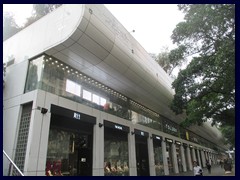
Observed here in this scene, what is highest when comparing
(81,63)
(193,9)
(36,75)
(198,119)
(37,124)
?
(193,9)

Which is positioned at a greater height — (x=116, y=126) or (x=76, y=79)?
(x=76, y=79)

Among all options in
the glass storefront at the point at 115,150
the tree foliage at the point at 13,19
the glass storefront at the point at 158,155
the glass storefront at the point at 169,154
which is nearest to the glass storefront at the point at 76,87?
the glass storefront at the point at 115,150

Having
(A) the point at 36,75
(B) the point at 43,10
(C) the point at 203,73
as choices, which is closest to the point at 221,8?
(C) the point at 203,73

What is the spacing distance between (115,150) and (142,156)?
4620 millimetres

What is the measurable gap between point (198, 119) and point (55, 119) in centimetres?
1120

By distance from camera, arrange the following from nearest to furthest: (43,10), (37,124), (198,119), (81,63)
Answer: (37,124)
(81,63)
(198,119)
(43,10)

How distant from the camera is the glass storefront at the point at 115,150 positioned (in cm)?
1547

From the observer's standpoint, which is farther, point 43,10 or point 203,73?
point 43,10

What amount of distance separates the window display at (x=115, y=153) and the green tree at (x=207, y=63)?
198 inches

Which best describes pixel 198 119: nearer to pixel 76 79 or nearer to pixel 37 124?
pixel 76 79

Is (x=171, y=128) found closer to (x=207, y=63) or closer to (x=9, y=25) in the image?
(x=207, y=63)

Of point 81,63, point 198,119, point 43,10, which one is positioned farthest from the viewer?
point 43,10

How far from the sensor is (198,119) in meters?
18.0

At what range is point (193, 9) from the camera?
1473 cm
